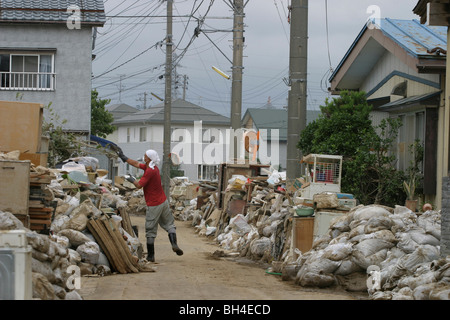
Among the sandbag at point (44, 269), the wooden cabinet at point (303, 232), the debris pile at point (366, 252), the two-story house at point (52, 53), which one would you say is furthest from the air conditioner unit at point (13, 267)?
the two-story house at point (52, 53)

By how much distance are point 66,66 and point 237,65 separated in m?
7.64

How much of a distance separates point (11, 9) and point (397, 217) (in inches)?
820

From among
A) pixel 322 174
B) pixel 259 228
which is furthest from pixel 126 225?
pixel 322 174

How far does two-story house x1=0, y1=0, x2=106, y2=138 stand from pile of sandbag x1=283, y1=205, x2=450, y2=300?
59.0ft

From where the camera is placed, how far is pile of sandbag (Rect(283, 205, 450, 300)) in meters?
8.48

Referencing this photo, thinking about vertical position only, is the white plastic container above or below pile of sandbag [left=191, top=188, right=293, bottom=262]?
above

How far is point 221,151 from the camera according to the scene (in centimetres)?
6088

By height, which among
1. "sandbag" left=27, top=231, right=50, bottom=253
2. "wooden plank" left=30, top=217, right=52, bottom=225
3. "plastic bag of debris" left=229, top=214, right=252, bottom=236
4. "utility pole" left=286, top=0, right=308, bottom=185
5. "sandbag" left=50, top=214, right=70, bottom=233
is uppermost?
"utility pole" left=286, top=0, right=308, bottom=185

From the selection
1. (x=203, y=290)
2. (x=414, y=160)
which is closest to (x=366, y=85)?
(x=414, y=160)

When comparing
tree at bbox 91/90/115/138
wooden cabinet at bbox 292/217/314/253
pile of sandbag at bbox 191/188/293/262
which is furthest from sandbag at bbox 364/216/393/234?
tree at bbox 91/90/115/138

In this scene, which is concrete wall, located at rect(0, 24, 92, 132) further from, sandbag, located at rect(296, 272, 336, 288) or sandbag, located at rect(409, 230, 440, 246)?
sandbag, located at rect(409, 230, 440, 246)

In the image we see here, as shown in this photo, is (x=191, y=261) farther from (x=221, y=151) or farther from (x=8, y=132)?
(x=221, y=151)

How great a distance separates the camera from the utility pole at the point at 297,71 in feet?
49.8

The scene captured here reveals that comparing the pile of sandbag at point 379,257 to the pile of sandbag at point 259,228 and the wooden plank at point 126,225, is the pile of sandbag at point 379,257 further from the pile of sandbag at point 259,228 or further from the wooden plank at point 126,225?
the wooden plank at point 126,225
